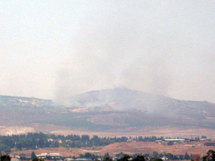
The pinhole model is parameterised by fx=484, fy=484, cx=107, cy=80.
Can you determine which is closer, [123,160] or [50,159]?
[123,160]

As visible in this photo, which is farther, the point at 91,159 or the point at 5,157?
the point at 91,159

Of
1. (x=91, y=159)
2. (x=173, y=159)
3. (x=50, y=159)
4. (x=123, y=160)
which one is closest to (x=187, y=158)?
(x=173, y=159)

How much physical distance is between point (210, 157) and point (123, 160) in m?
15.1

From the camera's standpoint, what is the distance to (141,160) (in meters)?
83.9

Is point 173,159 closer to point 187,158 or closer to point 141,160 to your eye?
point 187,158

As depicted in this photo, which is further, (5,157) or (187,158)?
(187,158)

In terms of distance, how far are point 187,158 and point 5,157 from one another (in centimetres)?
12225

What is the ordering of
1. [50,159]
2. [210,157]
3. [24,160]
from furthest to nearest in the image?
[50,159] → [24,160] → [210,157]

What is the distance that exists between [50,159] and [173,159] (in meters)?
48.5

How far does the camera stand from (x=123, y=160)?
280 feet

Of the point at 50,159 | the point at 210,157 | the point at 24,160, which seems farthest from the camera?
the point at 50,159

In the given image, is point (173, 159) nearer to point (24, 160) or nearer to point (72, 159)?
point (72, 159)

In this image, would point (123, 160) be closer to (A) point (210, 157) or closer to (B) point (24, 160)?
(A) point (210, 157)

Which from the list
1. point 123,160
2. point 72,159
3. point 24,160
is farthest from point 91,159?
point 123,160
